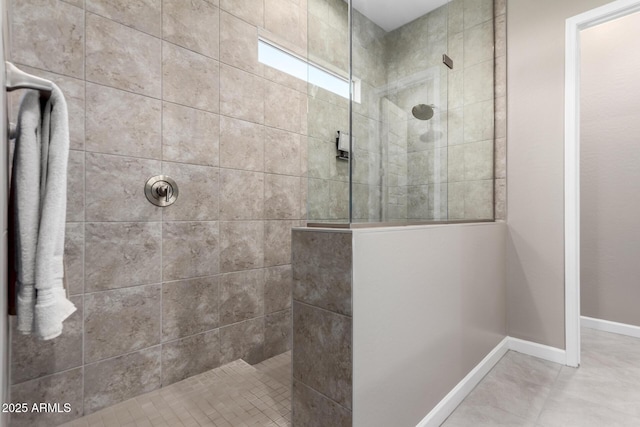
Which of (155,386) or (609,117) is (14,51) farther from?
(609,117)

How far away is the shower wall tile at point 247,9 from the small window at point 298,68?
14 cm

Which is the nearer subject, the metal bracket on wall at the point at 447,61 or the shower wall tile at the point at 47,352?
the shower wall tile at the point at 47,352

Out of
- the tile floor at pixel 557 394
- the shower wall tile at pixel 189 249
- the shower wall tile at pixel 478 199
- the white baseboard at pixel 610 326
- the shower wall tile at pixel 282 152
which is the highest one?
the shower wall tile at pixel 282 152

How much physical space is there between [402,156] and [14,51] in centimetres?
179

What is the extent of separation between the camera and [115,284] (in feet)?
5.28

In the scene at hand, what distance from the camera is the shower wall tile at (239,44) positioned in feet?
6.63

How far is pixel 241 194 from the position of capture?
2.13 metres

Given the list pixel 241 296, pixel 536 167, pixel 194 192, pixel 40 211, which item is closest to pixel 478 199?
pixel 536 167

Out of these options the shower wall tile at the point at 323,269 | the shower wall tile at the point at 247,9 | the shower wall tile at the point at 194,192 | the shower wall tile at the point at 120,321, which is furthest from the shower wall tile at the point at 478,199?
the shower wall tile at the point at 120,321

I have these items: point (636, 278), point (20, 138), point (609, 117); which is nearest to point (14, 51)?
point (20, 138)

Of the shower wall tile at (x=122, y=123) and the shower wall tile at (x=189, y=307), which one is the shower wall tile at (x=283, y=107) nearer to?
the shower wall tile at (x=122, y=123)

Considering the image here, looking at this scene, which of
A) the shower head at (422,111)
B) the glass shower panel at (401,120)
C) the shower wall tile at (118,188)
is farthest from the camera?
the shower head at (422,111)

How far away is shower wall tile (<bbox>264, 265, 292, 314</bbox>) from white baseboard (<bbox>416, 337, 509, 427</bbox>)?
4.11 ft

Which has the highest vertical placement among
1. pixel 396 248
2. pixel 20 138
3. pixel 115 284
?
pixel 20 138
